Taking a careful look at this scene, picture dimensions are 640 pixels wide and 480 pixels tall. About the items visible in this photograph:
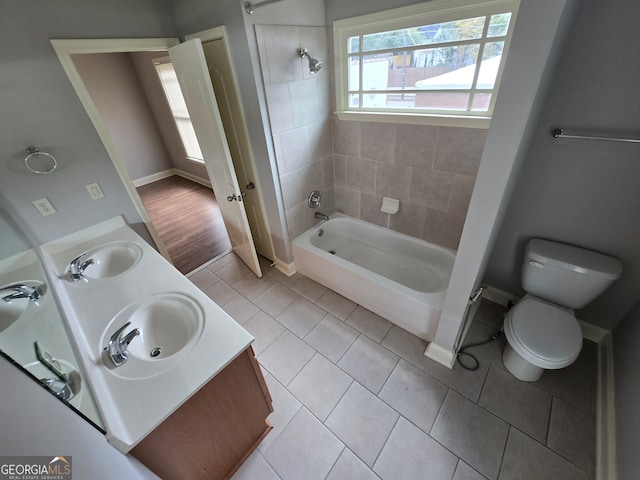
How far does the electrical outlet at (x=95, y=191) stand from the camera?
1875 mm

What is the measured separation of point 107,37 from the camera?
1.72 m

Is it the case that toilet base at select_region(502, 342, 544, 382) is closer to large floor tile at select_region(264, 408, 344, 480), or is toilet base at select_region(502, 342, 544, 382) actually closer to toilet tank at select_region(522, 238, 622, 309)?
toilet tank at select_region(522, 238, 622, 309)

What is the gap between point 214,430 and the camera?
1.17m

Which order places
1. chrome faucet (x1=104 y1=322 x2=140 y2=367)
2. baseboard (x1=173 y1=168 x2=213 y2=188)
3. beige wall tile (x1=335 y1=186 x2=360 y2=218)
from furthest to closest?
baseboard (x1=173 y1=168 x2=213 y2=188), beige wall tile (x1=335 y1=186 x2=360 y2=218), chrome faucet (x1=104 y1=322 x2=140 y2=367)

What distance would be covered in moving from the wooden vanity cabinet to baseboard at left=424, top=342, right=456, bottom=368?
3.66 ft

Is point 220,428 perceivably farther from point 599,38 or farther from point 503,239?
point 599,38

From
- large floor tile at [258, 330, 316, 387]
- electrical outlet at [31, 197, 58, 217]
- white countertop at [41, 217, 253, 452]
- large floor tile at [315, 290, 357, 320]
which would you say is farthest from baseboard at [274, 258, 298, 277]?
electrical outlet at [31, 197, 58, 217]

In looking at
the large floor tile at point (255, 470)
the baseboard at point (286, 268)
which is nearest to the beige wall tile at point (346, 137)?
the baseboard at point (286, 268)

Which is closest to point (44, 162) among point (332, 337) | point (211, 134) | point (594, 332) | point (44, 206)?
point (44, 206)

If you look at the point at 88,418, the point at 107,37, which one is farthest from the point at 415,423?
the point at 107,37

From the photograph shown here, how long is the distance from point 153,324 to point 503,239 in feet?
7.48

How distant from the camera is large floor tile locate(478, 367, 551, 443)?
4.79ft

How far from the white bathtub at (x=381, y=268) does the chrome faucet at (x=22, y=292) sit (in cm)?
169

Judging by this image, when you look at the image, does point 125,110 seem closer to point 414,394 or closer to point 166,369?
point 166,369
